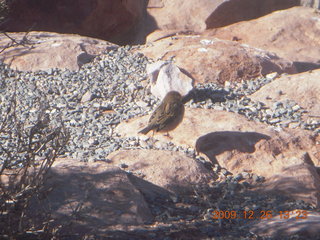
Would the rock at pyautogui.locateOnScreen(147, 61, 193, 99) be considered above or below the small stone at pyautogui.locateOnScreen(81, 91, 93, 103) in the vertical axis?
above

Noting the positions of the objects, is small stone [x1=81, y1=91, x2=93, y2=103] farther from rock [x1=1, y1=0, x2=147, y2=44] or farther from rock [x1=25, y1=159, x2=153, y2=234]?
rock [x1=1, y1=0, x2=147, y2=44]

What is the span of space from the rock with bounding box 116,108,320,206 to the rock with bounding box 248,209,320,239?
0.76m

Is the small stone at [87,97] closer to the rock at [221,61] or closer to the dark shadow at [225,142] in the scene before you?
the rock at [221,61]

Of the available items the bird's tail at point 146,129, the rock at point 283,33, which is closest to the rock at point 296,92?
the bird's tail at point 146,129

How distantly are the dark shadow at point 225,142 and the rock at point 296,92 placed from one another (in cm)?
133

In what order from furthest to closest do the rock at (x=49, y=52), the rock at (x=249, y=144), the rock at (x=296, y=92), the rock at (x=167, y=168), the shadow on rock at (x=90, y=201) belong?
the rock at (x=49, y=52), the rock at (x=296, y=92), the rock at (x=249, y=144), the rock at (x=167, y=168), the shadow on rock at (x=90, y=201)

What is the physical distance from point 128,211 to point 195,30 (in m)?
7.26

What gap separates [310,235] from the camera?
360cm

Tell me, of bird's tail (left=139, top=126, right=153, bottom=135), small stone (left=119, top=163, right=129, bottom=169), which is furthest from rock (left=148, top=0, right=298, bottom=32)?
small stone (left=119, top=163, right=129, bottom=169)

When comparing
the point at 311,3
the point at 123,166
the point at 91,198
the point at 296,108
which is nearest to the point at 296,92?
the point at 296,108

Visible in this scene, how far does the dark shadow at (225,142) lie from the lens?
17.4 feet

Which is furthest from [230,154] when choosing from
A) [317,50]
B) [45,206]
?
[317,50]

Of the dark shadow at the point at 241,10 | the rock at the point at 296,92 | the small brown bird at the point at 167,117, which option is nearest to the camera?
the small brown bird at the point at 167,117

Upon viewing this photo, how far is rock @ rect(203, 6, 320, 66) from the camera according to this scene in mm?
9609
